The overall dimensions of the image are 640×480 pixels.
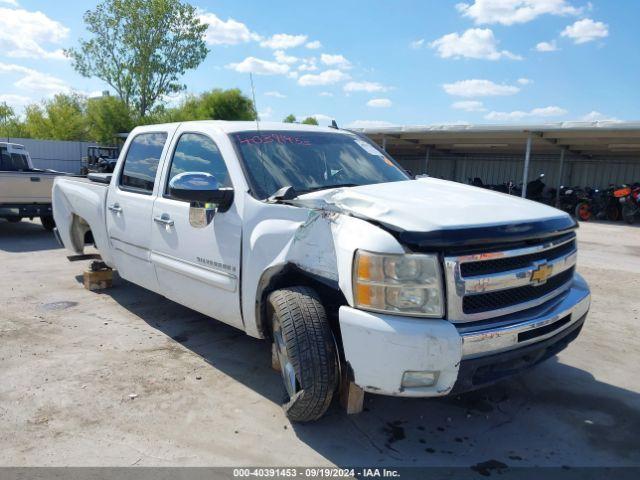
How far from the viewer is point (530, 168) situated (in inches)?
1021

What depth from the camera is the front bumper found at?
8.26ft

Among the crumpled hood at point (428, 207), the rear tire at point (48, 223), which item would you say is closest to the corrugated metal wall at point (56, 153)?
the rear tire at point (48, 223)

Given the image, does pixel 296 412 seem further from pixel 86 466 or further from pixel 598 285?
pixel 598 285

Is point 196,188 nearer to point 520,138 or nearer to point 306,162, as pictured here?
point 306,162

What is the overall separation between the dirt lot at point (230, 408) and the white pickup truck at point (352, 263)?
359mm

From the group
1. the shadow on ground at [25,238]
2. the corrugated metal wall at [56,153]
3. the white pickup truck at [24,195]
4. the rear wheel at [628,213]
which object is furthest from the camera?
the corrugated metal wall at [56,153]

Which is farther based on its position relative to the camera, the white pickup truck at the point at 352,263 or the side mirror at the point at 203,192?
the side mirror at the point at 203,192

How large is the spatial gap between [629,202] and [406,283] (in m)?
16.8

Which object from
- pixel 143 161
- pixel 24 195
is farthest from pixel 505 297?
pixel 24 195

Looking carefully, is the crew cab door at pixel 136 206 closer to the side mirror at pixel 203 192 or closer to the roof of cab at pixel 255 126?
the roof of cab at pixel 255 126

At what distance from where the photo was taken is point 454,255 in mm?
2609

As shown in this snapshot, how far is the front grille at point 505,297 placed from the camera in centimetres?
269

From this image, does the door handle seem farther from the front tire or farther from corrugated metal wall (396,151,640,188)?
corrugated metal wall (396,151,640,188)

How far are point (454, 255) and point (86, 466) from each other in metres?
2.24
